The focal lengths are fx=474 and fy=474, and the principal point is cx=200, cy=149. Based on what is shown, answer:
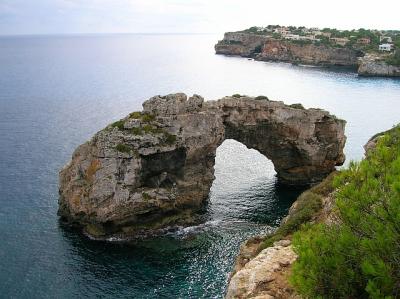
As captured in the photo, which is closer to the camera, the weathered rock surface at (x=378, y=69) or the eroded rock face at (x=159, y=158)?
the eroded rock face at (x=159, y=158)

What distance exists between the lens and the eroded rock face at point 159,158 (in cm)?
4928

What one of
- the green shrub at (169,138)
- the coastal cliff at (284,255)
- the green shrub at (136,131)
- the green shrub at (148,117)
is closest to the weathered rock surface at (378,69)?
the green shrub at (169,138)

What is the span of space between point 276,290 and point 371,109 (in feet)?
319

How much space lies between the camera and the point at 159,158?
173 feet

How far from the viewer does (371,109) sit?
108688mm

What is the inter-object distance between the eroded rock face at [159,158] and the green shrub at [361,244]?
3622 cm

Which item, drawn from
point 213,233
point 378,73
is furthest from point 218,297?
point 378,73

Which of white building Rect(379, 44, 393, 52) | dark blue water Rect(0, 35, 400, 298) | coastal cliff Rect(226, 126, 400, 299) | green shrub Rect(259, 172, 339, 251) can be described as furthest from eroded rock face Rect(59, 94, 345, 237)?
white building Rect(379, 44, 393, 52)

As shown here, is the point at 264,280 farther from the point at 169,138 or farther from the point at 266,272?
the point at 169,138

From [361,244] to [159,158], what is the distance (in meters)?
40.9

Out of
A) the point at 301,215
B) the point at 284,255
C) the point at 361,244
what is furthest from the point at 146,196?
the point at 361,244

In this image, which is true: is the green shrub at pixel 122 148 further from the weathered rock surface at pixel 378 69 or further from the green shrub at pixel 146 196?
the weathered rock surface at pixel 378 69

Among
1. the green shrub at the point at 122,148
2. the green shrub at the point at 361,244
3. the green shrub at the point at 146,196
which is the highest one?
the green shrub at the point at 361,244

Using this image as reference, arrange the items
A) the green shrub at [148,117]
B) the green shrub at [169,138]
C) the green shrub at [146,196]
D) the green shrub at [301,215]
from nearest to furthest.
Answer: the green shrub at [301,215]
the green shrub at [146,196]
the green shrub at [169,138]
the green shrub at [148,117]
